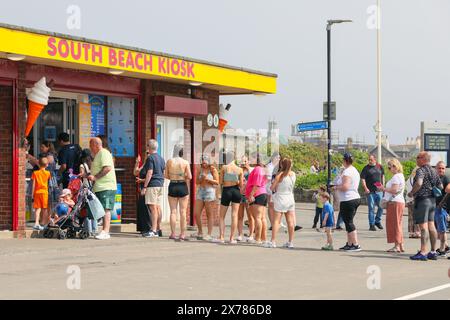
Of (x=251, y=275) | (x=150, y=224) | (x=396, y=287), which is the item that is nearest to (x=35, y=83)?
(x=150, y=224)

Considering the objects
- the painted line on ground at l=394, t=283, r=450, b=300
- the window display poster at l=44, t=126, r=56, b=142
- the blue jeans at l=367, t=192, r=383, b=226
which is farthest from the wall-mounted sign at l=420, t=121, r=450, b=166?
the painted line on ground at l=394, t=283, r=450, b=300

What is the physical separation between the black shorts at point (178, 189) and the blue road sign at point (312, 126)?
1357cm

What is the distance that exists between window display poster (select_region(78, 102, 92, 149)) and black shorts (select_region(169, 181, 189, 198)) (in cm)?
321

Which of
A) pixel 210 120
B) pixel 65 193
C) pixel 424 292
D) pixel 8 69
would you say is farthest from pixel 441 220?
pixel 210 120

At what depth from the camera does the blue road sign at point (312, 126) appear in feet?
103

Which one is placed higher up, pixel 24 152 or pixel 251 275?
pixel 24 152

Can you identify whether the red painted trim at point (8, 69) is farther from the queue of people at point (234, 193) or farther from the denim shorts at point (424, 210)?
the denim shorts at point (424, 210)

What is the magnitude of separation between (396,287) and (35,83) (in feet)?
30.7

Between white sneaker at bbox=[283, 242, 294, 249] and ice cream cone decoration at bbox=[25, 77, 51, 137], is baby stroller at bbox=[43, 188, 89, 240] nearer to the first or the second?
ice cream cone decoration at bbox=[25, 77, 51, 137]

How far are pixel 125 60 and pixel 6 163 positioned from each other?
10.5 feet

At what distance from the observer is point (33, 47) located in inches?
691

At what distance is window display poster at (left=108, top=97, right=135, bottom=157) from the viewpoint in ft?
71.3
